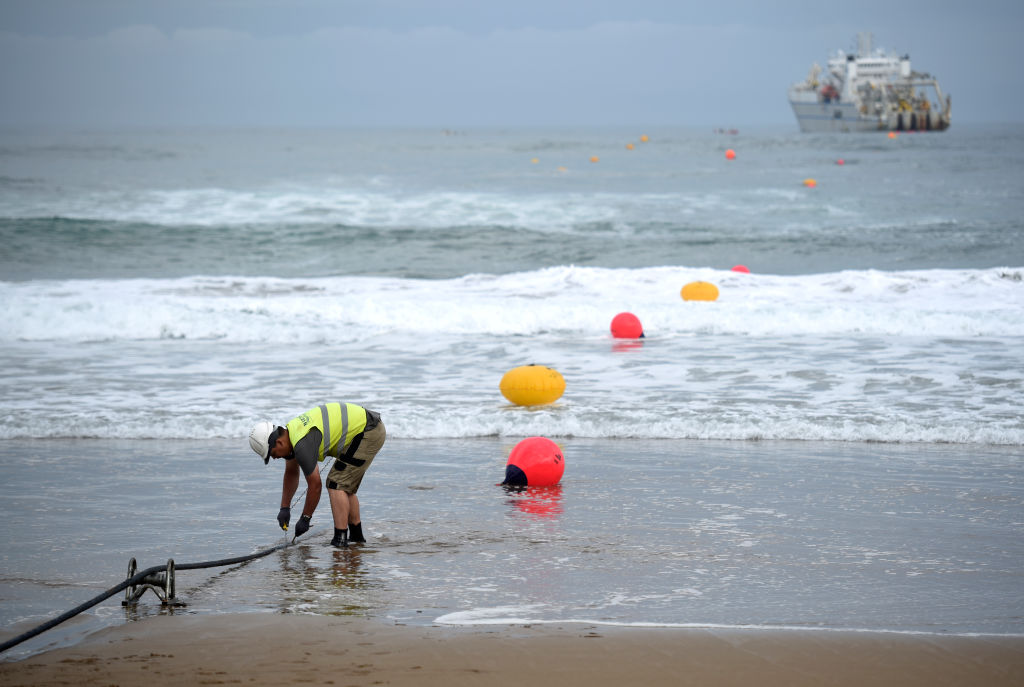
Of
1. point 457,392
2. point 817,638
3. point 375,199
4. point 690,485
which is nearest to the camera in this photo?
point 817,638

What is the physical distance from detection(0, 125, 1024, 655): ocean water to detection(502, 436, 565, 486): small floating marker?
0.20m

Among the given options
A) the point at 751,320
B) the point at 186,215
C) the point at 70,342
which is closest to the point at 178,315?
the point at 70,342

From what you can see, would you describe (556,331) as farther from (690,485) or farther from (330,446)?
(330,446)

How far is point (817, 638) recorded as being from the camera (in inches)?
191

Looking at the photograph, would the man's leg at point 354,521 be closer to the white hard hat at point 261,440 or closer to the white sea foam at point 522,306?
the white hard hat at point 261,440

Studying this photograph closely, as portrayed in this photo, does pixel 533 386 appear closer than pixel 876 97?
Yes

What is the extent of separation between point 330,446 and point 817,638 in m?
2.98

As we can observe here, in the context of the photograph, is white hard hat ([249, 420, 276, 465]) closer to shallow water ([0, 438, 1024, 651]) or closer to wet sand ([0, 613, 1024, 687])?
shallow water ([0, 438, 1024, 651])

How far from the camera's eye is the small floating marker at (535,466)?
801 centimetres

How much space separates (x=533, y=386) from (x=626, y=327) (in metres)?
5.00

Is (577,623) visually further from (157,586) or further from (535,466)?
(535,466)

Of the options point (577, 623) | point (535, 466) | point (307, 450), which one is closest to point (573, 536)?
point (535, 466)

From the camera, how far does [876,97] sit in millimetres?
114688

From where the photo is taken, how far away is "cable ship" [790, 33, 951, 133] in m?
114
